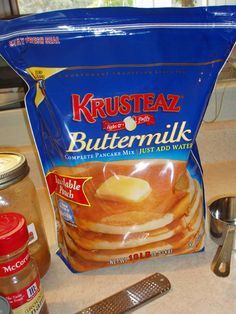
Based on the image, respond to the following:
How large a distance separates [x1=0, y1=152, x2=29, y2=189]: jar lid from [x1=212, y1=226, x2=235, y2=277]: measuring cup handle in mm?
299

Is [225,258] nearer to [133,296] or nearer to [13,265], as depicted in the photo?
[133,296]

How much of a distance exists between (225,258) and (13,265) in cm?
30

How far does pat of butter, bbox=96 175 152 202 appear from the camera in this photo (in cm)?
50

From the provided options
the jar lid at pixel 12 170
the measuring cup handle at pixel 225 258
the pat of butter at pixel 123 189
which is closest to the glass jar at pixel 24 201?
the jar lid at pixel 12 170

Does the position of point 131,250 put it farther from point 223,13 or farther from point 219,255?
point 223,13

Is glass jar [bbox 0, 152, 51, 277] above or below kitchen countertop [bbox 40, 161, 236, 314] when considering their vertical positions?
above

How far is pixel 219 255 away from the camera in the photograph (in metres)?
0.51

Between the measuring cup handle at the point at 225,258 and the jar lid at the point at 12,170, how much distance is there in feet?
0.98

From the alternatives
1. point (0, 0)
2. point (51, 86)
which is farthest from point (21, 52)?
point (0, 0)

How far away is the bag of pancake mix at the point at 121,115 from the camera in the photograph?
0.44 meters

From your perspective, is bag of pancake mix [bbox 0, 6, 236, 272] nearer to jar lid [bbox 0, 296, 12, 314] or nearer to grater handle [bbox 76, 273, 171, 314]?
grater handle [bbox 76, 273, 171, 314]

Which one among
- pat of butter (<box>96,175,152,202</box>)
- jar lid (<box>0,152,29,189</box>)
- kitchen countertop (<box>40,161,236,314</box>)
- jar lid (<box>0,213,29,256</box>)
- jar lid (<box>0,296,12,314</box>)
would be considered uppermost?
jar lid (<box>0,152,29,189</box>)

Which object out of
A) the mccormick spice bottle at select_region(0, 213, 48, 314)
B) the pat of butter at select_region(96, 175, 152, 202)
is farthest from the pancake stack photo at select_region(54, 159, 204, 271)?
the mccormick spice bottle at select_region(0, 213, 48, 314)

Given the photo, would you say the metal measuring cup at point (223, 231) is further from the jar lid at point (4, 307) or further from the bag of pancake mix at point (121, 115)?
the jar lid at point (4, 307)
